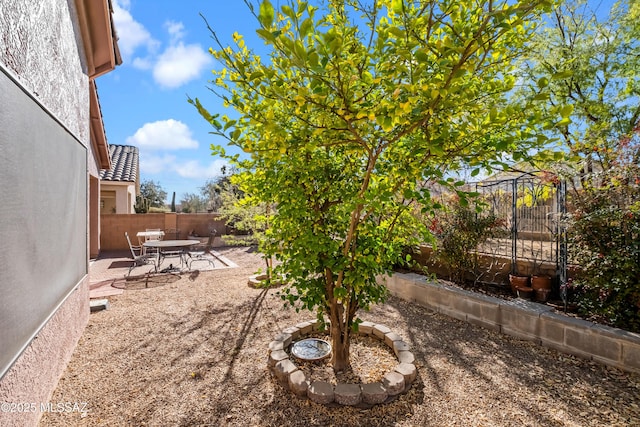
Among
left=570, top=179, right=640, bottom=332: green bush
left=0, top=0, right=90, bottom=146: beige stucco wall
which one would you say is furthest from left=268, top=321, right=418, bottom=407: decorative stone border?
left=0, top=0, right=90, bottom=146: beige stucco wall

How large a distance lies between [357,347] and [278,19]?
3930 millimetres

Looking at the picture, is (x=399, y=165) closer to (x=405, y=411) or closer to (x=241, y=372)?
(x=405, y=411)

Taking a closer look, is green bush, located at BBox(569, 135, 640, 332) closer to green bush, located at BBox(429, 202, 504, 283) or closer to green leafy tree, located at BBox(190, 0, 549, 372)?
green bush, located at BBox(429, 202, 504, 283)

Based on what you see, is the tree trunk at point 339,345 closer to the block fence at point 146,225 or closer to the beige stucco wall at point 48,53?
the beige stucco wall at point 48,53

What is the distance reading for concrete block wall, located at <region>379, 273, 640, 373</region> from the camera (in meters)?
3.74

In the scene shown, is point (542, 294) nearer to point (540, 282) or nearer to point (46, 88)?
point (540, 282)

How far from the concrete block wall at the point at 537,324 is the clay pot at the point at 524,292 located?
1.47 feet

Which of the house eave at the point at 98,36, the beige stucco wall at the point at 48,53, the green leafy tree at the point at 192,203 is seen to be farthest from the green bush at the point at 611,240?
the green leafy tree at the point at 192,203

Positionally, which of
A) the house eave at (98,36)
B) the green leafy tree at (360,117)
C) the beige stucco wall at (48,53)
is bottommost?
the green leafy tree at (360,117)

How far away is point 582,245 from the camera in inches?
184

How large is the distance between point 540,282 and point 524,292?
12.8 inches

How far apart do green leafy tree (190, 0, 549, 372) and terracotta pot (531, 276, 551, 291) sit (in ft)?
11.5

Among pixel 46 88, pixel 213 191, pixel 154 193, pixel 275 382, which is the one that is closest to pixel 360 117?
pixel 275 382

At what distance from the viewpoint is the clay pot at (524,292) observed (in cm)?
552
